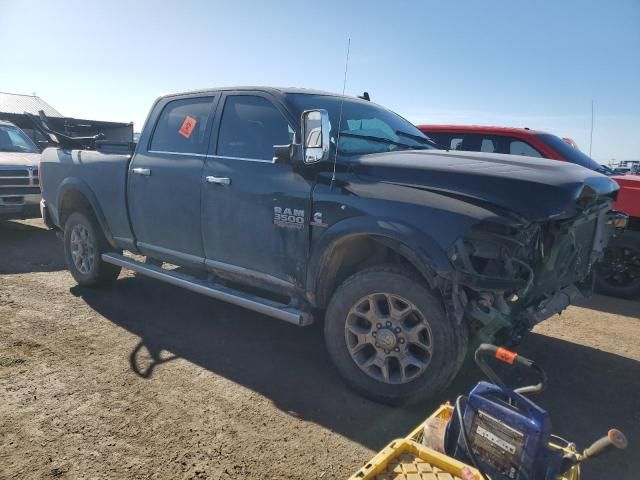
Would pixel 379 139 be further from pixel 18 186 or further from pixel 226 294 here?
pixel 18 186

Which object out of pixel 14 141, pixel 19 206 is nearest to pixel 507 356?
pixel 19 206

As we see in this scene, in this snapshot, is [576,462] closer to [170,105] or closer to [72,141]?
[170,105]

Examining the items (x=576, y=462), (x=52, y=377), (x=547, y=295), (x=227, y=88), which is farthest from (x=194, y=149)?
(x=576, y=462)

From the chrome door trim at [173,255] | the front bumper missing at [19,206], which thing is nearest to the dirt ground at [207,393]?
the chrome door trim at [173,255]

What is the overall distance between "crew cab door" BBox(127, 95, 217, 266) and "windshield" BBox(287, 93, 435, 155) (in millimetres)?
944

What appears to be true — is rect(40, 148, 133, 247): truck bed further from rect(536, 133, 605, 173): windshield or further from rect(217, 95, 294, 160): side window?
rect(536, 133, 605, 173): windshield

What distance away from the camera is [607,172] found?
6.62 meters

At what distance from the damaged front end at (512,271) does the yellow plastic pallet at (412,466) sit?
96 centimetres

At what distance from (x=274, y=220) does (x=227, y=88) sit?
4.48 ft

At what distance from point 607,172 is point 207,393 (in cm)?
604

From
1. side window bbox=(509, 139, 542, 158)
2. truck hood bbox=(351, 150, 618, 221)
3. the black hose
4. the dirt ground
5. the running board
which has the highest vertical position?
side window bbox=(509, 139, 542, 158)

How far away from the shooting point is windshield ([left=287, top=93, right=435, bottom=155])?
11.9 ft

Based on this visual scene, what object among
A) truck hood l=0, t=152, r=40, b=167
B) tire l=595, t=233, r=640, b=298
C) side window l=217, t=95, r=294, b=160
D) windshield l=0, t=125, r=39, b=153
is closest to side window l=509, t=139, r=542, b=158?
tire l=595, t=233, r=640, b=298

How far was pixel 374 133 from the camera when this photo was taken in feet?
12.9
